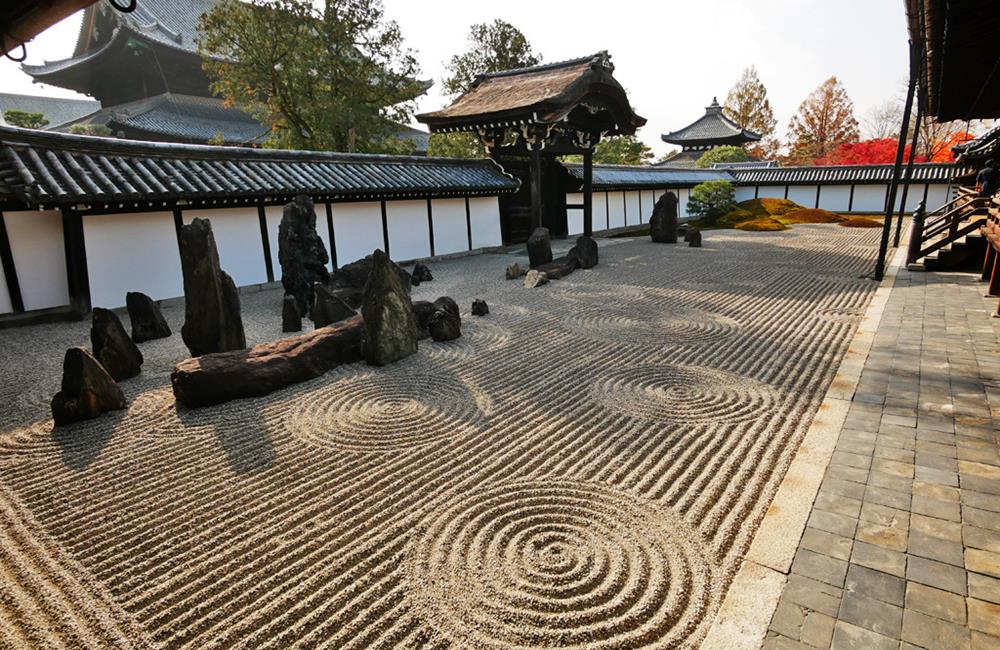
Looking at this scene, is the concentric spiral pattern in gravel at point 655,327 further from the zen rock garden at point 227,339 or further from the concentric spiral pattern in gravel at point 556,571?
the concentric spiral pattern in gravel at point 556,571

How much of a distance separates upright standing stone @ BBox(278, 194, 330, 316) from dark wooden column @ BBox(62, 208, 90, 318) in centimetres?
403

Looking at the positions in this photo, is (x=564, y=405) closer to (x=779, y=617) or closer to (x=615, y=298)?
(x=779, y=617)

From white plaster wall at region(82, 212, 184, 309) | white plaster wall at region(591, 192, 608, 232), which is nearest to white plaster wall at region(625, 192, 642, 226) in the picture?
Result: white plaster wall at region(591, 192, 608, 232)

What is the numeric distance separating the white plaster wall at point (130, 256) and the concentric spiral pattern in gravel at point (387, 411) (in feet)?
24.9

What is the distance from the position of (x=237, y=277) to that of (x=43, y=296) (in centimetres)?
389

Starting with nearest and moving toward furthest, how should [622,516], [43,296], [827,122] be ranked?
[622,516], [43,296], [827,122]

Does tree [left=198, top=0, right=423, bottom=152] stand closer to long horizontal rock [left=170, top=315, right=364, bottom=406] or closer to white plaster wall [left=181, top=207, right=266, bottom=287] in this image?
white plaster wall [left=181, top=207, right=266, bottom=287]

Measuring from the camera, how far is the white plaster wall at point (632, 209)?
1163 inches

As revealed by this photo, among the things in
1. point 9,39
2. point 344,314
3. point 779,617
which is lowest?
point 779,617

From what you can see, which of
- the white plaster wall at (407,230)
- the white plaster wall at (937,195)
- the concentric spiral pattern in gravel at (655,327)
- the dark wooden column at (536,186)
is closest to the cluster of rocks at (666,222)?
the dark wooden column at (536,186)

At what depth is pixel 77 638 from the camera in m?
2.97

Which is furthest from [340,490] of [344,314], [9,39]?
[344,314]

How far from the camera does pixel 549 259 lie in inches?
649

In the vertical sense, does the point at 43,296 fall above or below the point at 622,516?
above
